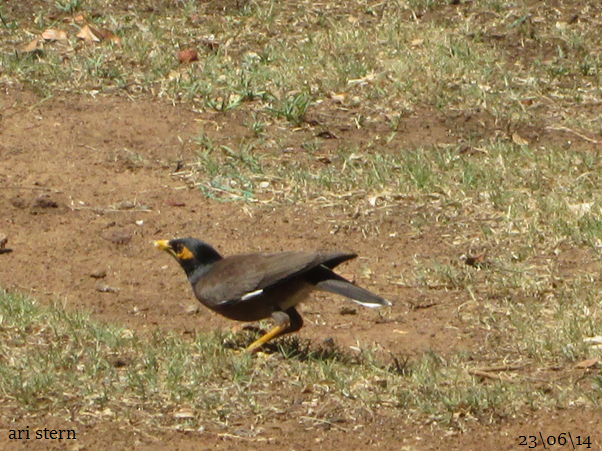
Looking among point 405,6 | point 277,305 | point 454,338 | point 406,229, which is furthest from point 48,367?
point 405,6

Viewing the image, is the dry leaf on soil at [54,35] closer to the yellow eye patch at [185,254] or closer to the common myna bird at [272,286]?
the yellow eye patch at [185,254]

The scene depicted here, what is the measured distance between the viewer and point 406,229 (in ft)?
24.9

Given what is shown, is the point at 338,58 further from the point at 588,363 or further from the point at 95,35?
the point at 588,363

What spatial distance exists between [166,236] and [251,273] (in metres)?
1.61

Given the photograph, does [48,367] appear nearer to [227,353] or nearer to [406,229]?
[227,353]

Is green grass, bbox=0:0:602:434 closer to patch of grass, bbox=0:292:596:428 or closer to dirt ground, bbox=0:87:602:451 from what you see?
Answer: patch of grass, bbox=0:292:596:428

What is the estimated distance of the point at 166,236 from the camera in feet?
24.2

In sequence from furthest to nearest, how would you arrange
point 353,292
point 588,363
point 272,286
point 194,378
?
point 272,286, point 353,292, point 588,363, point 194,378

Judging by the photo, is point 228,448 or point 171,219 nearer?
point 228,448

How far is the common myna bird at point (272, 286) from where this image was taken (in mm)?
5742

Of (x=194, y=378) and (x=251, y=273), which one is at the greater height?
(x=251, y=273)

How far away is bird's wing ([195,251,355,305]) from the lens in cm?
572

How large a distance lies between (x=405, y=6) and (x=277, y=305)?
224 inches

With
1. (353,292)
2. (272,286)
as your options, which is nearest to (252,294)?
(272,286)
